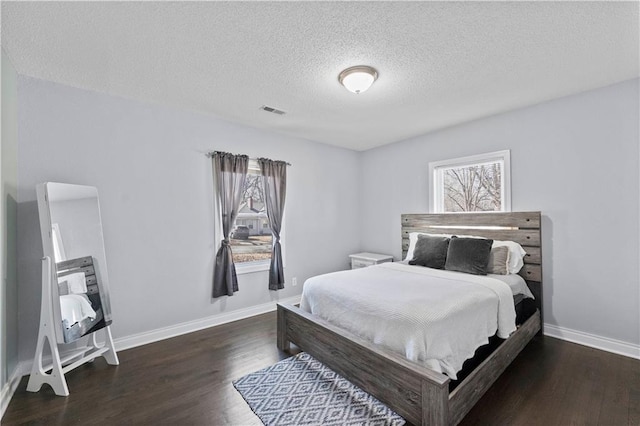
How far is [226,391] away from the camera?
84.4 inches

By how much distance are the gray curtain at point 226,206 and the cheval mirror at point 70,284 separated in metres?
1.13

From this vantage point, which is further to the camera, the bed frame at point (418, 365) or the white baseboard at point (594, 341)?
the white baseboard at point (594, 341)

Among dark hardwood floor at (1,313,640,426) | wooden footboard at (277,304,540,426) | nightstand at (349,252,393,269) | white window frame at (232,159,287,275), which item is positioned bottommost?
dark hardwood floor at (1,313,640,426)

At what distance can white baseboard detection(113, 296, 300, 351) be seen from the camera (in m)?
2.87

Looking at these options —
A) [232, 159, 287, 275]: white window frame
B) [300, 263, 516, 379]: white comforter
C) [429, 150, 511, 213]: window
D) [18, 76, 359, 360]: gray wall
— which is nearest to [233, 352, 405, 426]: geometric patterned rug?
[300, 263, 516, 379]: white comforter

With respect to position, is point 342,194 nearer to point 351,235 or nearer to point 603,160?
point 351,235

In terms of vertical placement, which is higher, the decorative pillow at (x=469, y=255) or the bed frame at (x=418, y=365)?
the decorative pillow at (x=469, y=255)

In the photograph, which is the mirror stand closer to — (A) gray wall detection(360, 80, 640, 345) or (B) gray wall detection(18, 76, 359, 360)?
(B) gray wall detection(18, 76, 359, 360)

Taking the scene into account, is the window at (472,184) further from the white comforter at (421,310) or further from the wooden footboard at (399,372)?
the wooden footboard at (399,372)

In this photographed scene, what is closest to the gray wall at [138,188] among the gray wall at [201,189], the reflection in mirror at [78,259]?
the gray wall at [201,189]

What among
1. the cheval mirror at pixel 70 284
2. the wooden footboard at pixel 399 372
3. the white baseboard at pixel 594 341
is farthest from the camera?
the white baseboard at pixel 594 341

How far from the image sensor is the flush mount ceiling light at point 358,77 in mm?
2338

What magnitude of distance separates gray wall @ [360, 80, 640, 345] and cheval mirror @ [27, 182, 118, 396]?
4.33 m

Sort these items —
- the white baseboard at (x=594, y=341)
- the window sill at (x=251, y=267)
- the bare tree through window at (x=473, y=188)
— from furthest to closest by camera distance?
the window sill at (x=251, y=267) → the bare tree through window at (x=473, y=188) → the white baseboard at (x=594, y=341)
